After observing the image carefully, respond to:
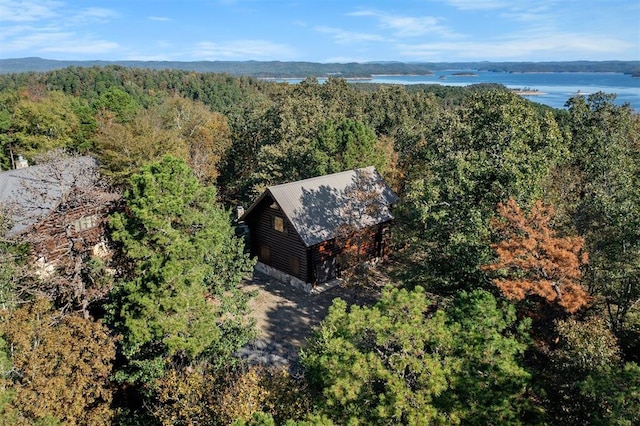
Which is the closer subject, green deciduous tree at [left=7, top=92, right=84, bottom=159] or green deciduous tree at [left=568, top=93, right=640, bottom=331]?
green deciduous tree at [left=568, top=93, right=640, bottom=331]

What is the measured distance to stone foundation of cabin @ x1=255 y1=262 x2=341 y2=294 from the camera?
2731 cm

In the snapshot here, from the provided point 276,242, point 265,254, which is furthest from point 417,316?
point 265,254

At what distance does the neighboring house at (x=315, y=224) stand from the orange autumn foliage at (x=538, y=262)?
30.6ft

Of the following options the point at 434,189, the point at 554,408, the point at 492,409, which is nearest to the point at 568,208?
the point at 434,189

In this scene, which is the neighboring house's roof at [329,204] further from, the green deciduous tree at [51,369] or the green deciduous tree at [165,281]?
the green deciduous tree at [51,369]

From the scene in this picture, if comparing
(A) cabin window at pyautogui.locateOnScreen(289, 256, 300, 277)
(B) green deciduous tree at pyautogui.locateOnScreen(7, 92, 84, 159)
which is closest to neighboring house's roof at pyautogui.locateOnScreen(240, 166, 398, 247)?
(A) cabin window at pyautogui.locateOnScreen(289, 256, 300, 277)

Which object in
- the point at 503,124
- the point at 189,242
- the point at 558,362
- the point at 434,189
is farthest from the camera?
the point at 503,124

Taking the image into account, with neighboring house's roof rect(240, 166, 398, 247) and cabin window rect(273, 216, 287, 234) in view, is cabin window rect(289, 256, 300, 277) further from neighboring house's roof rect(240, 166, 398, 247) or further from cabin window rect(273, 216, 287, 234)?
neighboring house's roof rect(240, 166, 398, 247)

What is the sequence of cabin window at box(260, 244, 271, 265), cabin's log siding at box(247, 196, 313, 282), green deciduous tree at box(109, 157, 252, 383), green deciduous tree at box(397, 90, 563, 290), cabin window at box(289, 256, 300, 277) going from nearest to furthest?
green deciduous tree at box(109, 157, 252, 383)
green deciduous tree at box(397, 90, 563, 290)
cabin's log siding at box(247, 196, 313, 282)
cabin window at box(289, 256, 300, 277)
cabin window at box(260, 244, 271, 265)

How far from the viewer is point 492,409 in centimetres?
1122

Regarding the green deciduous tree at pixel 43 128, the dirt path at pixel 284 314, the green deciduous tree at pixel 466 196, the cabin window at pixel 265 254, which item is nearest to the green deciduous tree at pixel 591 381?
the green deciduous tree at pixel 466 196

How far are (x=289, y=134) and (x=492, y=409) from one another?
30.2 m

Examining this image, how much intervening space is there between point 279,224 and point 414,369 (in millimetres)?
17497

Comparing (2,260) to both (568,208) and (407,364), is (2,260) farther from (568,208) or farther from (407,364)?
(568,208)
